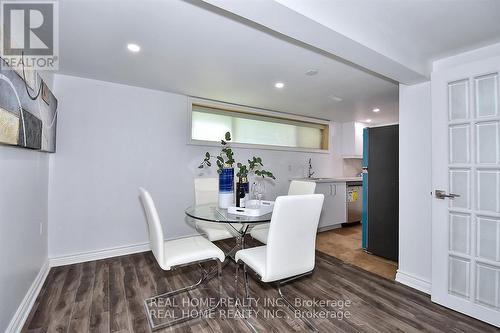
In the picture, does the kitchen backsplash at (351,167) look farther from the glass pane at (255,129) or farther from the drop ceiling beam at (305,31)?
the drop ceiling beam at (305,31)

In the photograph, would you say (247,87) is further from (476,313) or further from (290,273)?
(476,313)

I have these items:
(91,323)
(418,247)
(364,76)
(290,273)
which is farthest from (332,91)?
(91,323)

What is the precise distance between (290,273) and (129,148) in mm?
2644

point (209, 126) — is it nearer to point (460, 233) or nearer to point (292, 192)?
point (292, 192)

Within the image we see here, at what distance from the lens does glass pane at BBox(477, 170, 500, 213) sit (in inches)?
71.2

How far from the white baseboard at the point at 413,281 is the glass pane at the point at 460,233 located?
541 mm

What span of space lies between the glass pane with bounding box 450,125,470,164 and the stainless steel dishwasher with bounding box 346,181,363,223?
Answer: 8.73ft

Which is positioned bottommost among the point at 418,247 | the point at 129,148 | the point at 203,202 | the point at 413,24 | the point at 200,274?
the point at 200,274

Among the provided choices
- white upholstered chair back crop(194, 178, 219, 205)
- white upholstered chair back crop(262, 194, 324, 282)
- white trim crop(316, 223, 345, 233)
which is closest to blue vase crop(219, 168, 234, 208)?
white upholstered chair back crop(194, 178, 219, 205)

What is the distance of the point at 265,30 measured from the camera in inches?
70.5

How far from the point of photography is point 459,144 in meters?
2.00

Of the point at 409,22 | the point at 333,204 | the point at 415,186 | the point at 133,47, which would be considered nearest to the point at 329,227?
the point at 333,204

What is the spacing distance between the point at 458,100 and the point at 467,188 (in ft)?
2.57

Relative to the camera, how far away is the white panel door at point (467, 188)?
1820 mm
